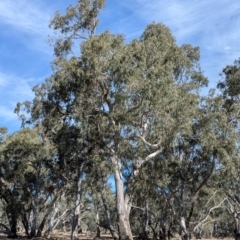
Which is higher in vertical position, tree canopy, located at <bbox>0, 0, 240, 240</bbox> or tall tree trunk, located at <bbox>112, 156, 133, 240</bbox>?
tree canopy, located at <bbox>0, 0, 240, 240</bbox>

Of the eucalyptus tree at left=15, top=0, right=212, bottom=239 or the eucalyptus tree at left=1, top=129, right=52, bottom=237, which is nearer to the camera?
the eucalyptus tree at left=15, top=0, right=212, bottom=239

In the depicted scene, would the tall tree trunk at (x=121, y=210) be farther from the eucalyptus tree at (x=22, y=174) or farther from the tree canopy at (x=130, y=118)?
the eucalyptus tree at (x=22, y=174)

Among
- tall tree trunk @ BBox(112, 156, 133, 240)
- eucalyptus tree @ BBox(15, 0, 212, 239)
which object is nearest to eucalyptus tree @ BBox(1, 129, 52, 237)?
eucalyptus tree @ BBox(15, 0, 212, 239)

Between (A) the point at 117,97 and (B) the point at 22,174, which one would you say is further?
(B) the point at 22,174

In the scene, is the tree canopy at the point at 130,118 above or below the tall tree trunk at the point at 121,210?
above

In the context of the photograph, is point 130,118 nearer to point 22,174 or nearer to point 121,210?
point 121,210

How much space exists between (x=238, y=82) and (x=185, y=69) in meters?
3.09

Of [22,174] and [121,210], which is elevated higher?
[22,174]

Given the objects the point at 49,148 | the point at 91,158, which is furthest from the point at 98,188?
the point at 49,148

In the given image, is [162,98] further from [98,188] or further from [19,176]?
[19,176]

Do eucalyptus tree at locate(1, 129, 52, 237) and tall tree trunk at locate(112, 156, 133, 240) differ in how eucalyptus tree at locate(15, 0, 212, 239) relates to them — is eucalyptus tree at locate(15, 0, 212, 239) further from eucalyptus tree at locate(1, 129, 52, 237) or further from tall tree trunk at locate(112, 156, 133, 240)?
eucalyptus tree at locate(1, 129, 52, 237)

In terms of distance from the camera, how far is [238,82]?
21.5m

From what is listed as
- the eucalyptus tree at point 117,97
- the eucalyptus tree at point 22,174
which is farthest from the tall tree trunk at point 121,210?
the eucalyptus tree at point 22,174

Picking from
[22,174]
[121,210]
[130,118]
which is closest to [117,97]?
[130,118]
